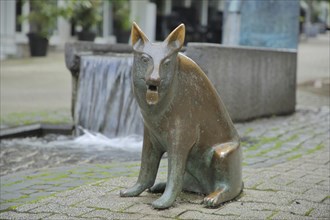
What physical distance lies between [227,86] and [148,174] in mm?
4523

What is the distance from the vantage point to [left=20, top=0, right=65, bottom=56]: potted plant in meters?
21.7

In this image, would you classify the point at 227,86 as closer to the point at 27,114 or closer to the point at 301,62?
the point at 27,114

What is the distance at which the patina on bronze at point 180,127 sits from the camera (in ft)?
13.7

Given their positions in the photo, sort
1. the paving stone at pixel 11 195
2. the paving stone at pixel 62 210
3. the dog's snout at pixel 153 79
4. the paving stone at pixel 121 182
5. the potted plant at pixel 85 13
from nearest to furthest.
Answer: the dog's snout at pixel 153 79
the paving stone at pixel 62 210
the paving stone at pixel 11 195
the paving stone at pixel 121 182
the potted plant at pixel 85 13

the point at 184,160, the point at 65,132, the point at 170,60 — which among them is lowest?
the point at 65,132

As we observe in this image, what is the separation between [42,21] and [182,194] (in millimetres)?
17964

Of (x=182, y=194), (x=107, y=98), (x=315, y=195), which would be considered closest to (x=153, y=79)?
(x=182, y=194)

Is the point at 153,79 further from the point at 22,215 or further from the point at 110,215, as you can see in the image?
the point at 22,215

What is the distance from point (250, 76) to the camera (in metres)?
9.61

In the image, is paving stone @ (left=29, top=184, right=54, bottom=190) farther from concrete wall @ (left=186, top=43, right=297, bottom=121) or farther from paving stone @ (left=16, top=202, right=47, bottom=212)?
concrete wall @ (left=186, top=43, right=297, bottom=121)

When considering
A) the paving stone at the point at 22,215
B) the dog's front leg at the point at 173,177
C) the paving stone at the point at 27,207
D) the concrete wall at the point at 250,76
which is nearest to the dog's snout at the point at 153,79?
the dog's front leg at the point at 173,177

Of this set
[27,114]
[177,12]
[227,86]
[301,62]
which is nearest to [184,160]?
[227,86]

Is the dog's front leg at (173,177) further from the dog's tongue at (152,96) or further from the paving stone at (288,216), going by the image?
the paving stone at (288,216)

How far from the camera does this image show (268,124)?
939 centimetres
